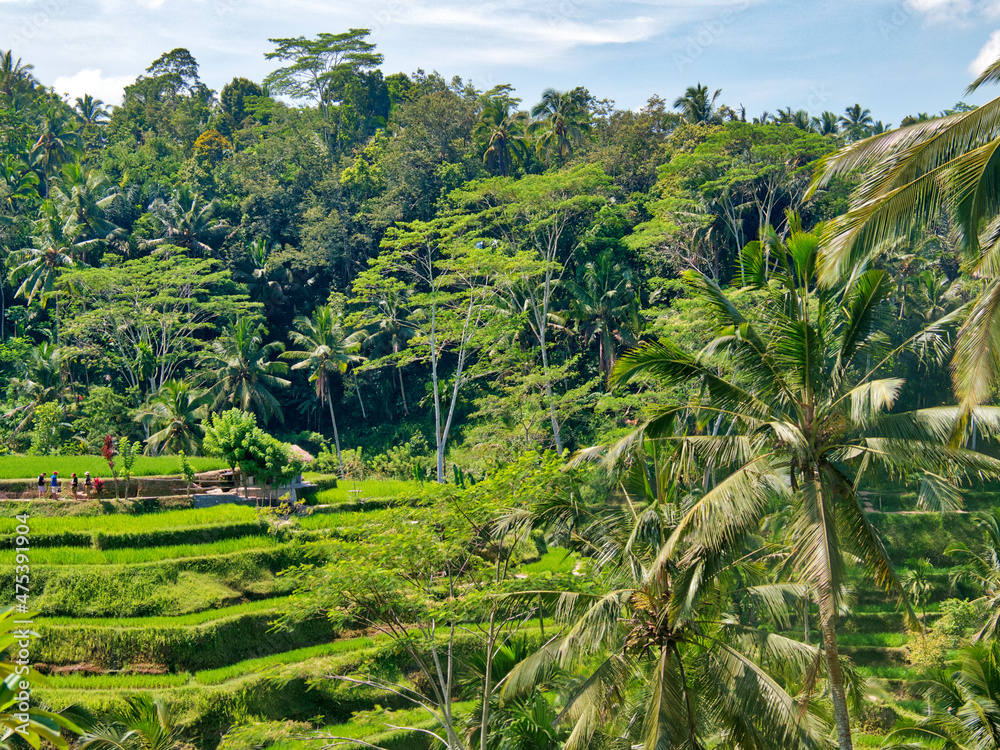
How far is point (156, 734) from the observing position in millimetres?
14469

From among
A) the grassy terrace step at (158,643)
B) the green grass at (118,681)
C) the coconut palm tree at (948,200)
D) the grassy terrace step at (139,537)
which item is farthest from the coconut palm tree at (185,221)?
the coconut palm tree at (948,200)

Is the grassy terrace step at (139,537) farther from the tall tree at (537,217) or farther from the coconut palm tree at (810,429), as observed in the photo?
the coconut palm tree at (810,429)

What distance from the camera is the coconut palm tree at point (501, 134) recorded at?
130 feet

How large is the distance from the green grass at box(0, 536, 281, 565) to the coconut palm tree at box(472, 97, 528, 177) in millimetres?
24996

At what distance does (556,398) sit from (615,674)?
712 inches

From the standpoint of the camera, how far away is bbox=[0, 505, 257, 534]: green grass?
64.5ft

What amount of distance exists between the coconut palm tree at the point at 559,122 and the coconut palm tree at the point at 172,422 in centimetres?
2091

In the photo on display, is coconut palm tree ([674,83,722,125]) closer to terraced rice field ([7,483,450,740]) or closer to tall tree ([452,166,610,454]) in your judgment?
tall tree ([452,166,610,454])

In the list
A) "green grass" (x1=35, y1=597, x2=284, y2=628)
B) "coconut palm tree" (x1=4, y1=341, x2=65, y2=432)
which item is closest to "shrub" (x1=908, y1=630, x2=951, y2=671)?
"green grass" (x1=35, y1=597, x2=284, y2=628)

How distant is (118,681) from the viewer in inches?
636

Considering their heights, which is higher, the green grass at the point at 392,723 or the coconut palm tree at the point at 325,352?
the coconut palm tree at the point at 325,352

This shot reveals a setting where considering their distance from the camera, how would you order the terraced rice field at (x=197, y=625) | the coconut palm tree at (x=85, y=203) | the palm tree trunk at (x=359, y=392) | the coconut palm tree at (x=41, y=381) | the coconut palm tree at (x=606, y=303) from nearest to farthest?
the terraced rice field at (x=197, y=625)
the coconut palm tree at (x=41, y=381)
the coconut palm tree at (x=606, y=303)
the palm tree trunk at (x=359, y=392)
the coconut palm tree at (x=85, y=203)

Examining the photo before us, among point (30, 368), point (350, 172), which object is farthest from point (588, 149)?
point (30, 368)

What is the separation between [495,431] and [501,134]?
16.9 metres
